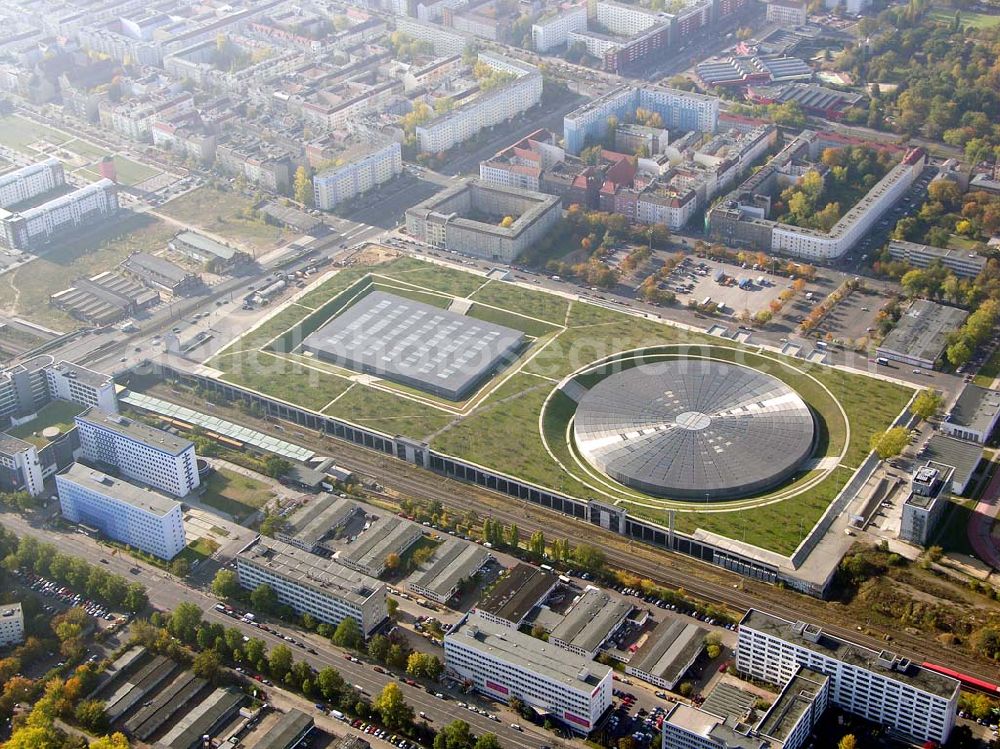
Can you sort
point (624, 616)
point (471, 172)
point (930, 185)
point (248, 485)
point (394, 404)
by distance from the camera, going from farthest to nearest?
point (471, 172) < point (930, 185) < point (394, 404) < point (248, 485) < point (624, 616)

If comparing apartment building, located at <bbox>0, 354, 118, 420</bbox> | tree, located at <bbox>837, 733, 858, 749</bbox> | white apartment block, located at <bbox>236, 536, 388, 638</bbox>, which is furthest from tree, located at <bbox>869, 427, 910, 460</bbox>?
apartment building, located at <bbox>0, 354, 118, 420</bbox>

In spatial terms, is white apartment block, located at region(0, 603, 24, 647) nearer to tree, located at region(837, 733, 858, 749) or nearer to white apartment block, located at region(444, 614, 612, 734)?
white apartment block, located at region(444, 614, 612, 734)

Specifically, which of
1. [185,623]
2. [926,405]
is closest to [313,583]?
[185,623]

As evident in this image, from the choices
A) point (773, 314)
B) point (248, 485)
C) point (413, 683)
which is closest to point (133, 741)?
point (413, 683)

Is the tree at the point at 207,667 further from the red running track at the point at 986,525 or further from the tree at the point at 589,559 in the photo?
the red running track at the point at 986,525

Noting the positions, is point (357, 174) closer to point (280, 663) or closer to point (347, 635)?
point (347, 635)

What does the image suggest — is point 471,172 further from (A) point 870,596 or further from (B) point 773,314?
(A) point 870,596
